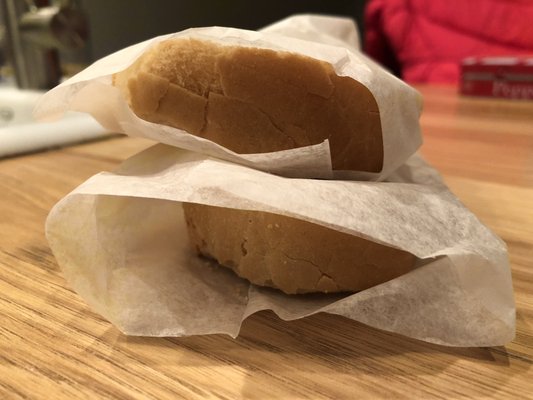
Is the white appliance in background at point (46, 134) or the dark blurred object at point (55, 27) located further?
the dark blurred object at point (55, 27)

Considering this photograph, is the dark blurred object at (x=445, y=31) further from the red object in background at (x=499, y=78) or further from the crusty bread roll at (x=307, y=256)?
the crusty bread roll at (x=307, y=256)

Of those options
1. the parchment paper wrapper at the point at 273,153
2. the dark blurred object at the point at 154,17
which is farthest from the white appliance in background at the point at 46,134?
the dark blurred object at the point at 154,17

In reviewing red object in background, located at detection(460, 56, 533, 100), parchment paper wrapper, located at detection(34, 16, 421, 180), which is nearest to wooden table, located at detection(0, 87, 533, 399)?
parchment paper wrapper, located at detection(34, 16, 421, 180)

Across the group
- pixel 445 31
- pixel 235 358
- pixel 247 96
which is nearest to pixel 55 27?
pixel 247 96

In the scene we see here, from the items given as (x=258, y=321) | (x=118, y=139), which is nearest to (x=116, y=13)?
(x=118, y=139)

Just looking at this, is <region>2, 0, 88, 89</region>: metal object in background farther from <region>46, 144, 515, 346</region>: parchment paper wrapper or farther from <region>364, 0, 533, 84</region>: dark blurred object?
<region>364, 0, 533, 84</region>: dark blurred object

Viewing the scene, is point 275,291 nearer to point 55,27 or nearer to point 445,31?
point 55,27
